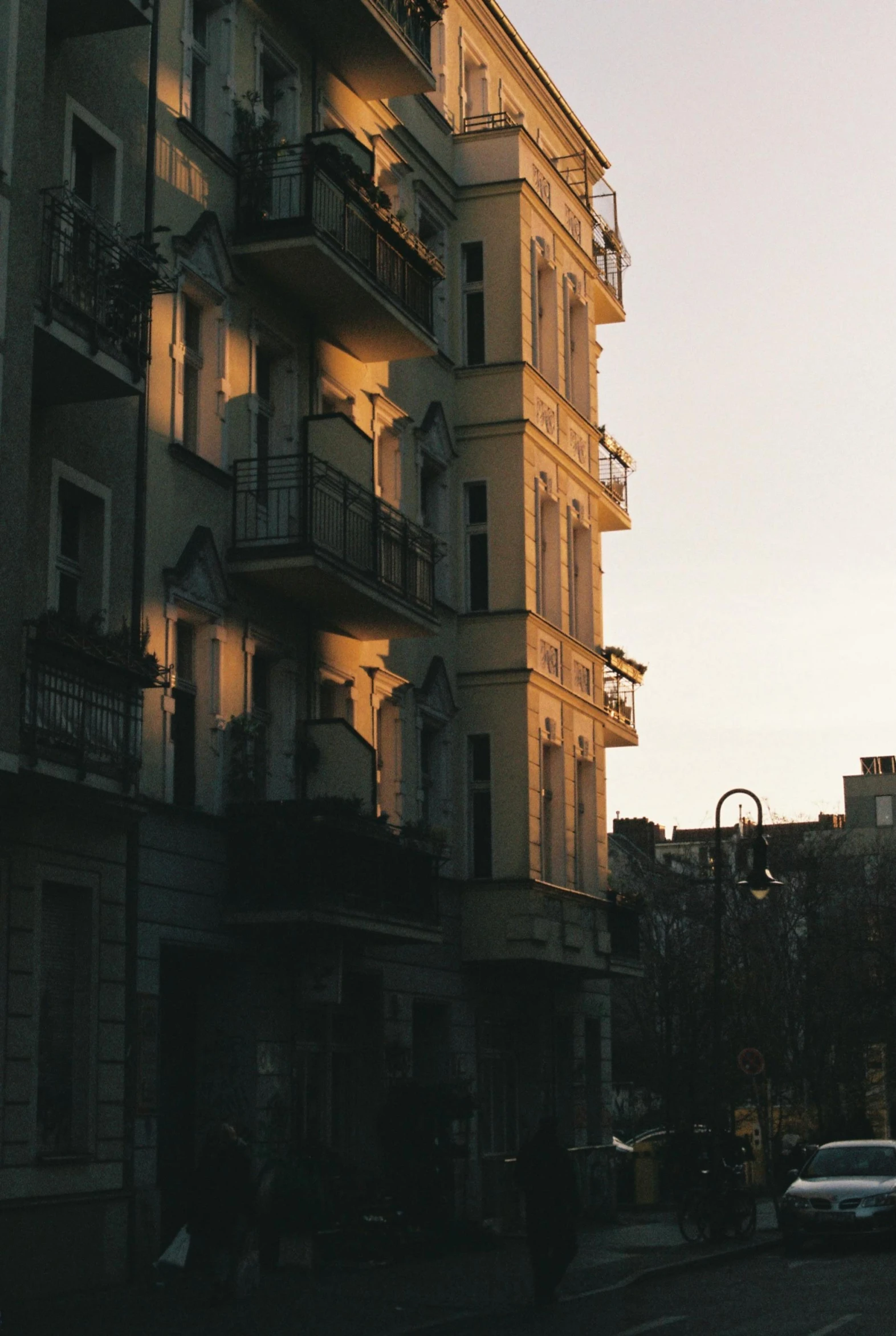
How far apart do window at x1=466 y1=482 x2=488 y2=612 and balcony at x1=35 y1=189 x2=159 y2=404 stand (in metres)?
12.7

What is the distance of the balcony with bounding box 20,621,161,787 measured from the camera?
1758 cm

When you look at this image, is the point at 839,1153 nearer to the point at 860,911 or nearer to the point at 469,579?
the point at 469,579

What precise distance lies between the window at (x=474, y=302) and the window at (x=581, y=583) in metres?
3.66

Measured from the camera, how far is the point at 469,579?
32375mm

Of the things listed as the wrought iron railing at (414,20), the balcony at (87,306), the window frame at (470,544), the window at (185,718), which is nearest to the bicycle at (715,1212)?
the window frame at (470,544)

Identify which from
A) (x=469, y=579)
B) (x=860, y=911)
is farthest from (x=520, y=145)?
(x=860, y=911)

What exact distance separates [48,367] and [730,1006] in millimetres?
42693

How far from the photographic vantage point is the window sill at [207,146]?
2300cm

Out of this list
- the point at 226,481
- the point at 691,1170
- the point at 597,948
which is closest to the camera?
the point at 226,481

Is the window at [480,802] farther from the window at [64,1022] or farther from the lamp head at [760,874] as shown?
the window at [64,1022]

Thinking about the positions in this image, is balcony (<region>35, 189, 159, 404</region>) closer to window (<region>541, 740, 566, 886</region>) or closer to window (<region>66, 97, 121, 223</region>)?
window (<region>66, 97, 121, 223</region>)

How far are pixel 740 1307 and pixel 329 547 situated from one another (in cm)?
1008

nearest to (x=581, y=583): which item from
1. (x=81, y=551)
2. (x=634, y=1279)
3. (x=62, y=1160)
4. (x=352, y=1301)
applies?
(x=634, y=1279)

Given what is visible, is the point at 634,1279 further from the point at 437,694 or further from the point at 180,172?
the point at 180,172
